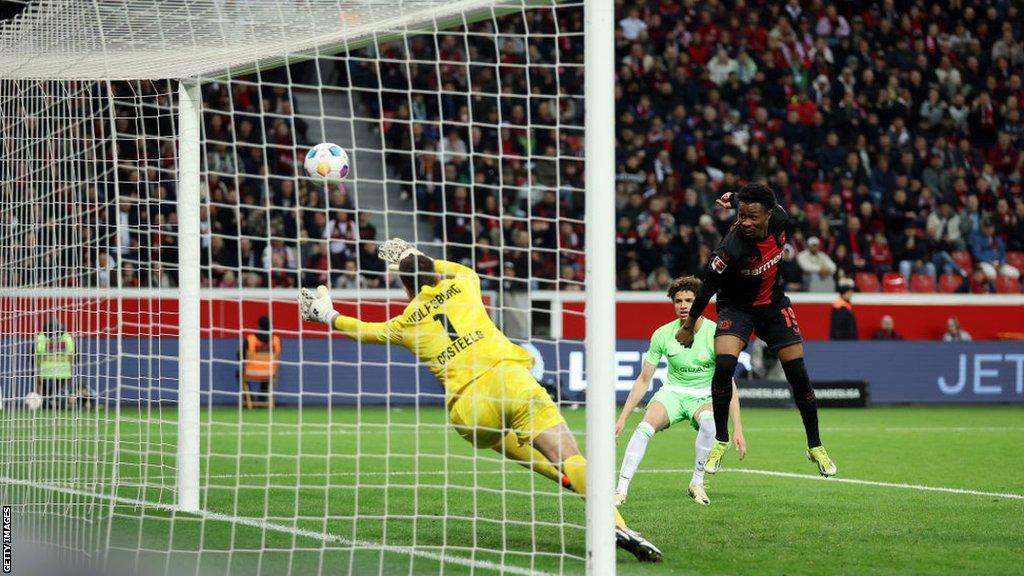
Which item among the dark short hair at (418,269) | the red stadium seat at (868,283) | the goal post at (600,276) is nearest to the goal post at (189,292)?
the dark short hair at (418,269)

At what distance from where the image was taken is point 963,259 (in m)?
26.3

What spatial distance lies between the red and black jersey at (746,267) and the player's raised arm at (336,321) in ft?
8.05

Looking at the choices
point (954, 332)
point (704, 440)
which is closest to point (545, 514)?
point (704, 440)

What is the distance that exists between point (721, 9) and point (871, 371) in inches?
377

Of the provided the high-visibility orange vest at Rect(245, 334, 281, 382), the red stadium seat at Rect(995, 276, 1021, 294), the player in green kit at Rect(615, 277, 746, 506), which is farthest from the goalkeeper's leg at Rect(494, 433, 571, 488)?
the red stadium seat at Rect(995, 276, 1021, 294)

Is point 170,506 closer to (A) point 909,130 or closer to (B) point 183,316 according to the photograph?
(B) point 183,316

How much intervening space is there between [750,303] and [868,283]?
16.2m

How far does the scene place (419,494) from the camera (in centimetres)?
1091

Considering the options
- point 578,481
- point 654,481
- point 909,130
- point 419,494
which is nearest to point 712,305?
point 909,130

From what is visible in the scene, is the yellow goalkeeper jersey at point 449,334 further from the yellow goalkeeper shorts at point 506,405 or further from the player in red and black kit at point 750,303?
the player in red and black kit at point 750,303

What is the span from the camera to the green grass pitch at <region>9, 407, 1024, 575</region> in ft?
25.0

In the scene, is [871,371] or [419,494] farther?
[871,371]

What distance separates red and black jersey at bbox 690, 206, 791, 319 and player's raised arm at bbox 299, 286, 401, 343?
2453 millimetres

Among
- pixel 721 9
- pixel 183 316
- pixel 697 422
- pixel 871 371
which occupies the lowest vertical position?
pixel 871 371
